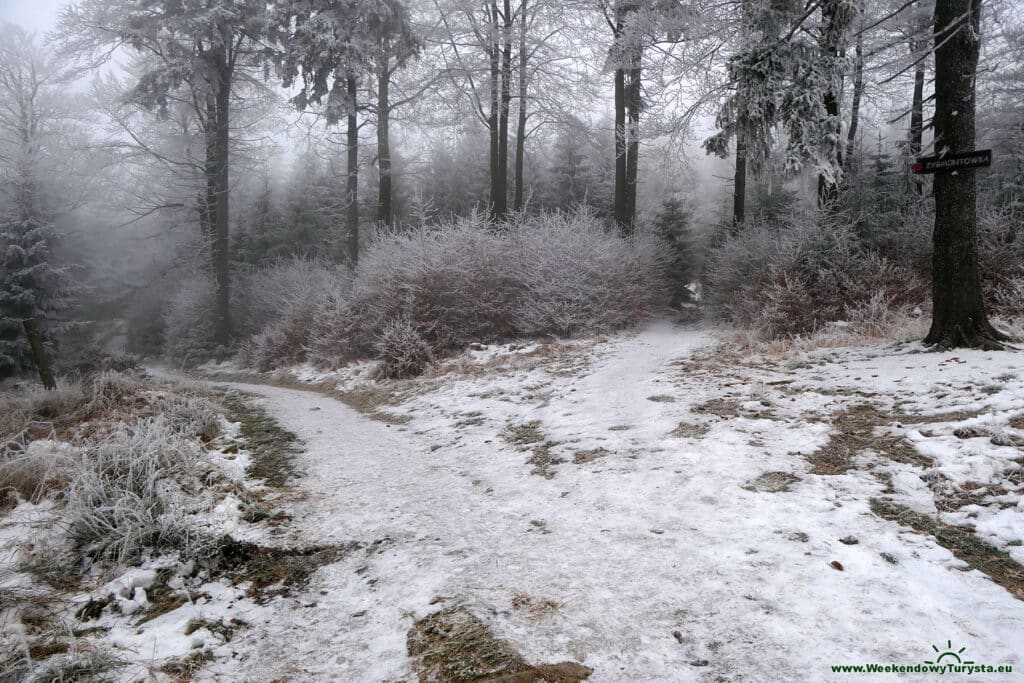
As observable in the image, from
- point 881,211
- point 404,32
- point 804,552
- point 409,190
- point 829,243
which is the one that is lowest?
point 804,552

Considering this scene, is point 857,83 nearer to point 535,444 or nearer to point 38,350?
point 535,444

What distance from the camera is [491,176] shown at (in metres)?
17.3

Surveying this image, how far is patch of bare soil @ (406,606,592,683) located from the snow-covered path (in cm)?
7

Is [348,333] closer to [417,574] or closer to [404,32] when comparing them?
[404,32]

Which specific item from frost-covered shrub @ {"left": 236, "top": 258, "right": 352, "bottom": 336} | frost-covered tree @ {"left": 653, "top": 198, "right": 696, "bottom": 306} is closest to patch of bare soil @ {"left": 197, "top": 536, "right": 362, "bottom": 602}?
frost-covered shrub @ {"left": 236, "top": 258, "right": 352, "bottom": 336}

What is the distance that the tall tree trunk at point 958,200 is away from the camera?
248 inches

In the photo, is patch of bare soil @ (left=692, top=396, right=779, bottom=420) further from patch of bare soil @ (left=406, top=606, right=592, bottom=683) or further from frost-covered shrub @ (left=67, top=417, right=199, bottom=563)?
frost-covered shrub @ (left=67, top=417, right=199, bottom=563)

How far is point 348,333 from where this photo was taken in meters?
13.0

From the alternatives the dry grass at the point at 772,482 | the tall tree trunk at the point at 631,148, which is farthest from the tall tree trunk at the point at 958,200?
the tall tree trunk at the point at 631,148

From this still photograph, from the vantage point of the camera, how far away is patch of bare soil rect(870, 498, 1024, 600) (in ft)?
7.59

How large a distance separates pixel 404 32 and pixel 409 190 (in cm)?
974

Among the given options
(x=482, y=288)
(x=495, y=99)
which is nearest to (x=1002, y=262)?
(x=482, y=288)

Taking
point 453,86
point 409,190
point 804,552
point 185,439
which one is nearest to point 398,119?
point 453,86

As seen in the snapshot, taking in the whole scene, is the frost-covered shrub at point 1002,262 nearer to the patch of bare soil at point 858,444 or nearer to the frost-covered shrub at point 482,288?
the patch of bare soil at point 858,444
